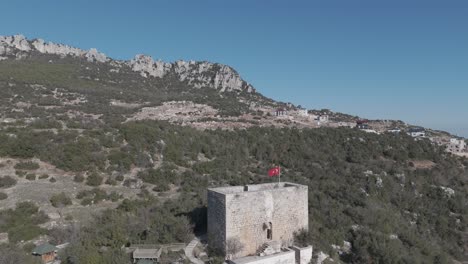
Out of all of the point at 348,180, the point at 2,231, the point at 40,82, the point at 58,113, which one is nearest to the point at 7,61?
the point at 40,82

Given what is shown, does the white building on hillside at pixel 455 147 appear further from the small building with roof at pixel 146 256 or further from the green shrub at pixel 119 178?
the small building with roof at pixel 146 256

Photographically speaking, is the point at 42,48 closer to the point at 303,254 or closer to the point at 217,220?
the point at 217,220

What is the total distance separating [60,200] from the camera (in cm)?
2061

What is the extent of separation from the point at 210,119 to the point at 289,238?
94.8 ft

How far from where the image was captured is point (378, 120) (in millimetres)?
66250

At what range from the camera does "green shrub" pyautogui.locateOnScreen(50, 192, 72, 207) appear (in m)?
20.4

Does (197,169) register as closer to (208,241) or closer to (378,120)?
(208,241)

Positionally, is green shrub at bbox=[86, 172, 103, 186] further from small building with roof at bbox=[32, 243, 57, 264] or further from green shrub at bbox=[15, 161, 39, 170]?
small building with roof at bbox=[32, 243, 57, 264]

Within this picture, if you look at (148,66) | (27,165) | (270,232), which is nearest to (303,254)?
(270,232)

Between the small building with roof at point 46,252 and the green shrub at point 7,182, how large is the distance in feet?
30.7

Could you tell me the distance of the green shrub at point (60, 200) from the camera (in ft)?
66.8

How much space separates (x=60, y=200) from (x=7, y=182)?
460 centimetres

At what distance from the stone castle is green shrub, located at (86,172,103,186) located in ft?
37.0

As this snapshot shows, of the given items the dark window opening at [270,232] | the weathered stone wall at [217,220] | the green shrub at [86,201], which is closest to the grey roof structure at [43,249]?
the green shrub at [86,201]
